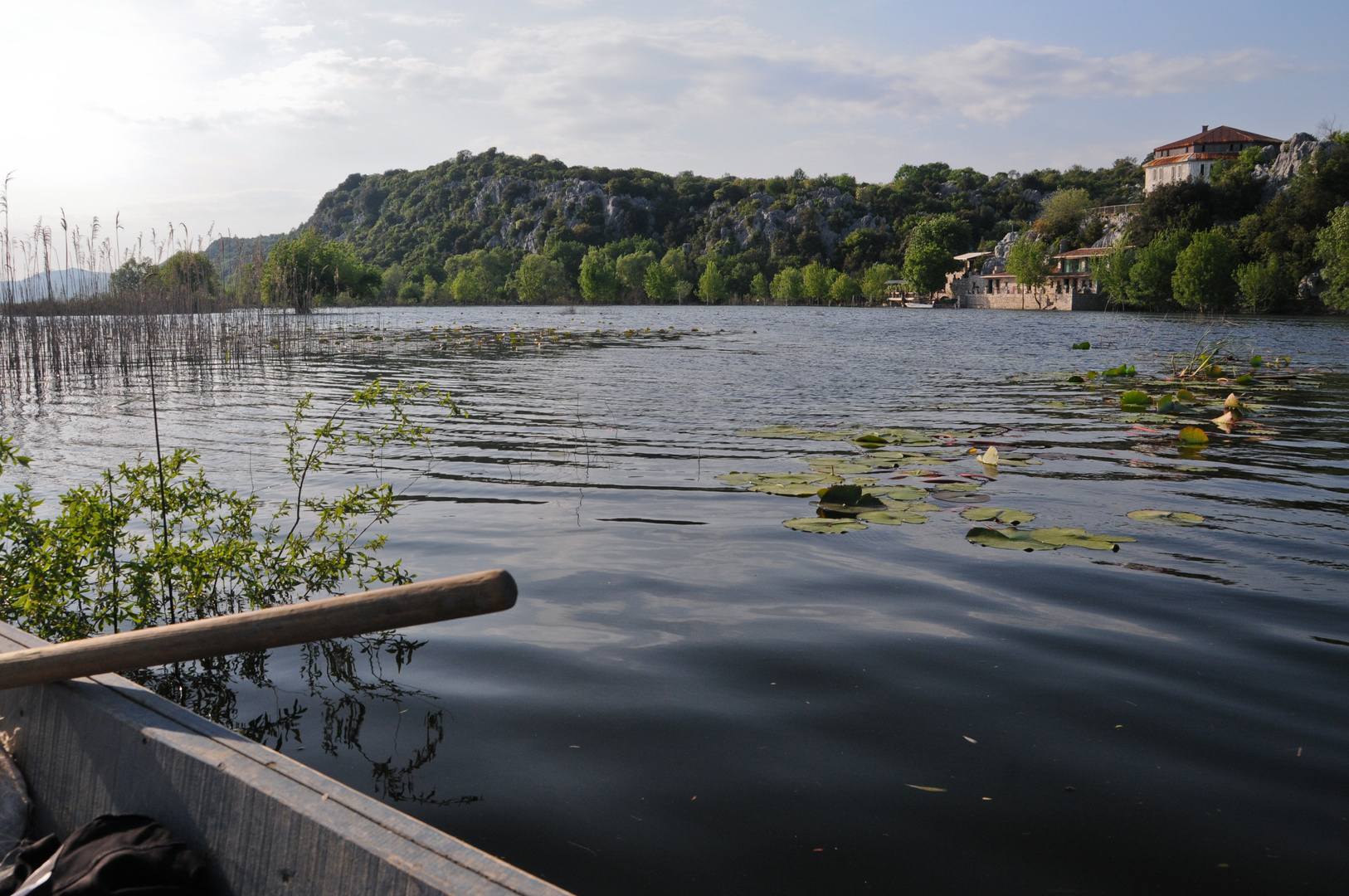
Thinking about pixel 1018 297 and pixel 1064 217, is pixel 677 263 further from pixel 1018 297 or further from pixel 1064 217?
pixel 1018 297

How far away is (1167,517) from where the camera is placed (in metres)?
6.52

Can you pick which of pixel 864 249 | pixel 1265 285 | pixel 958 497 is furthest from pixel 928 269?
pixel 958 497

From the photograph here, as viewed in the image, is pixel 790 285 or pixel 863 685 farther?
pixel 790 285

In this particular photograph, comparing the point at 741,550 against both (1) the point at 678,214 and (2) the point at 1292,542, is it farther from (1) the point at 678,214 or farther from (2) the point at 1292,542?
(1) the point at 678,214

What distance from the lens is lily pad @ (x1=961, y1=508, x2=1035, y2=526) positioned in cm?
645

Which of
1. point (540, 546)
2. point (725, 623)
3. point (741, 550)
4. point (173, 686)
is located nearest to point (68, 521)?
point (173, 686)

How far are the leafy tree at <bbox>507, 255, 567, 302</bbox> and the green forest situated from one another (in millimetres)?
353

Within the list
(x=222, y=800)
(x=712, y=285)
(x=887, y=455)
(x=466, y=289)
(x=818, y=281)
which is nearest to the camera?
(x=222, y=800)

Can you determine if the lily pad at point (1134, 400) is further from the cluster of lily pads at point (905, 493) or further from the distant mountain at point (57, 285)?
the distant mountain at point (57, 285)

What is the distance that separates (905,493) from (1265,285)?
68.1 metres

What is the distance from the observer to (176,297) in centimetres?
2445

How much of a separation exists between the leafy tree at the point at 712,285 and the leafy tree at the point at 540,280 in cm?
2306

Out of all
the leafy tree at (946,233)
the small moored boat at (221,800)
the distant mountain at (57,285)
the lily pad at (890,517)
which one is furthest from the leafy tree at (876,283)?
the small moored boat at (221,800)

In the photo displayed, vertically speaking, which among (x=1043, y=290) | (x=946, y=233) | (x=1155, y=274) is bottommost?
(x=1155, y=274)
